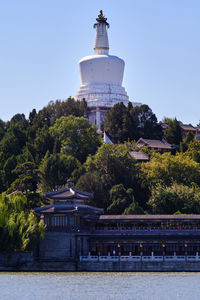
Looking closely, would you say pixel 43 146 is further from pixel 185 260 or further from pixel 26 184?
pixel 185 260

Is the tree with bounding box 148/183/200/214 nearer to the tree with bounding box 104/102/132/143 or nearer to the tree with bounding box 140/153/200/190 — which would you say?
the tree with bounding box 140/153/200/190

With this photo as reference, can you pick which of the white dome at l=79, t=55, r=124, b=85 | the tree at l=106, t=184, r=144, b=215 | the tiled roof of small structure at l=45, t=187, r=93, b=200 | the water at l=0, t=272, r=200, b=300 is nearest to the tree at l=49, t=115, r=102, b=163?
the tree at l=106, t=184, r=144, b=215

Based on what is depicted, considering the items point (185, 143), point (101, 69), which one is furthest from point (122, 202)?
point (101, 69)

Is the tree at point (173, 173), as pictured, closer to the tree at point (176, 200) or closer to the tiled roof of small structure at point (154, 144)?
the tree at point (176, 200)

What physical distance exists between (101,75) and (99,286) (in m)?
70.6

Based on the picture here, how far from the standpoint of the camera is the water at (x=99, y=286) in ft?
161

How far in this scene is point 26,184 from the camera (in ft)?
270

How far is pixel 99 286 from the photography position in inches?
2124

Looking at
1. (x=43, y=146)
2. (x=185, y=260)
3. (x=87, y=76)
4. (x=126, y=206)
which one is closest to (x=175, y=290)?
(x=185, y=260)

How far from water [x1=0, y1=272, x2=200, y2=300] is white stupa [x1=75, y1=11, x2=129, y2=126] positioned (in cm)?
5868

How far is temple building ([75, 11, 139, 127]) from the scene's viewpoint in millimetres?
119938

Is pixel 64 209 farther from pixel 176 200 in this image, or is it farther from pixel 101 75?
pixel 101 75

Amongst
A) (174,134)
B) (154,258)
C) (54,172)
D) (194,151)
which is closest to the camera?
(154,258)

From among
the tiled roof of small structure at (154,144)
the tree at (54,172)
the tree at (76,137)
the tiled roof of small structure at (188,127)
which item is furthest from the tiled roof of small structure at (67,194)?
the tiled roof of small structure at (188,127)
